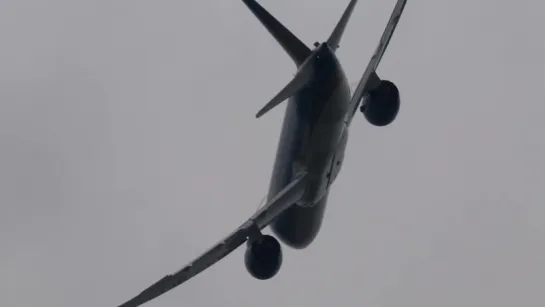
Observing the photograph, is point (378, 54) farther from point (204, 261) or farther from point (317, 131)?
point (204, 261)

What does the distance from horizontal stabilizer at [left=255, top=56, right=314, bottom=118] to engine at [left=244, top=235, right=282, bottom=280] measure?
275 inches

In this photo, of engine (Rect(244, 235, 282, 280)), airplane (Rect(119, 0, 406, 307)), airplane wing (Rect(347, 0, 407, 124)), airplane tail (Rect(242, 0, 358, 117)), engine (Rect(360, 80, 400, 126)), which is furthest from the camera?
engine (Rect(360, 80, 400, 126))

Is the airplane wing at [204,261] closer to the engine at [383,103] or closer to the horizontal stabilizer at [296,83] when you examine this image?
the horizontal stabilizer at [296,83]

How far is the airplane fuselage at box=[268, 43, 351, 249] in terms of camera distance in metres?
39.9

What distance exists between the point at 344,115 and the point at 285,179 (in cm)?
535

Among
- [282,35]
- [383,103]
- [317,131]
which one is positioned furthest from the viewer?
[383,103]

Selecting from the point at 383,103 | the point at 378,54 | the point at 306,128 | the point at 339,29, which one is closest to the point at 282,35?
the point at 339,29

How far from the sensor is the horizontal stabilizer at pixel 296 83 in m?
36.4

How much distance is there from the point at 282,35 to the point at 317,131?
4.45 meters

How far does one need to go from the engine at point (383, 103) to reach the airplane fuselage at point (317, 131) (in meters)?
3.41

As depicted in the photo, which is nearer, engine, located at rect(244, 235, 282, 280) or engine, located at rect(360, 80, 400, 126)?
engine, located at rect(244, 235, 282, 280)

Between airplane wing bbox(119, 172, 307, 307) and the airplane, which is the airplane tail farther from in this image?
airplane wing bbox(119, 172, 307, 307)

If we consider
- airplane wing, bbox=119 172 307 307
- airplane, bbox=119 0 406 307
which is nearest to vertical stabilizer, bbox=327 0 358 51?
airplane, bbox=119 0 406 307

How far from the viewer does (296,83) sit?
38469 mm
